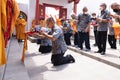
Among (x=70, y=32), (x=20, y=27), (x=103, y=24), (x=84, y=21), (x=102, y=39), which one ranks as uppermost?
(x=84, y=21)

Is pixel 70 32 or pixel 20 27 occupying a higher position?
pixel 20 27

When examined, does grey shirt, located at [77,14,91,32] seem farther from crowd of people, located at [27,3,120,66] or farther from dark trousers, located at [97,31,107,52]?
dark trousers, located at [97,31,107,52]

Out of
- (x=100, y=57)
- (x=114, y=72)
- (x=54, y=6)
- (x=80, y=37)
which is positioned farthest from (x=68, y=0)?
(x=114, y=72)

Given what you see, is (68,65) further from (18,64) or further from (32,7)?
(32,7)

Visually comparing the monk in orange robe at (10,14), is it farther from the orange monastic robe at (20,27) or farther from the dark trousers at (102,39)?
the orange monastic robe at (20,27)

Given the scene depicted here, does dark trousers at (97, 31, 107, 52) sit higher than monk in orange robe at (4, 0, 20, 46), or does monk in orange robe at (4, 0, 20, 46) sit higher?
monk in orange robe at (4, 0, 20, 46)

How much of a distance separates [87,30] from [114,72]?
242 cm

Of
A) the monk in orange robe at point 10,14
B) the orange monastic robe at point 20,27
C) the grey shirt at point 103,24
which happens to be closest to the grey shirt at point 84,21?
the grey shirt at point 103,24

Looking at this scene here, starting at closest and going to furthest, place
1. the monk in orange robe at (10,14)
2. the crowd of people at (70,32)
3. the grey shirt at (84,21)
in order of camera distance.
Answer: the monk in orange robe at (10,14) < the crowd of people at (70,32) < the grey shirt at (84,21)

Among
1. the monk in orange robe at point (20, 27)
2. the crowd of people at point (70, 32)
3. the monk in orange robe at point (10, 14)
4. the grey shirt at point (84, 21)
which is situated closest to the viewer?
the monk in orange robe at point (10, 14)

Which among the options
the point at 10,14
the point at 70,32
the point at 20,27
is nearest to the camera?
the point at 10,14

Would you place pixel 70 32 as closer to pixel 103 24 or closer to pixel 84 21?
pixel 84 21

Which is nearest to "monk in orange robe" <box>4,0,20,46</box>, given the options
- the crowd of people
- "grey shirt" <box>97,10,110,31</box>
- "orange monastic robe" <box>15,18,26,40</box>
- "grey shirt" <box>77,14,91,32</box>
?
the crowd of people

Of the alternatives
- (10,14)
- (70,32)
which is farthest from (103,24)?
(10,14)
